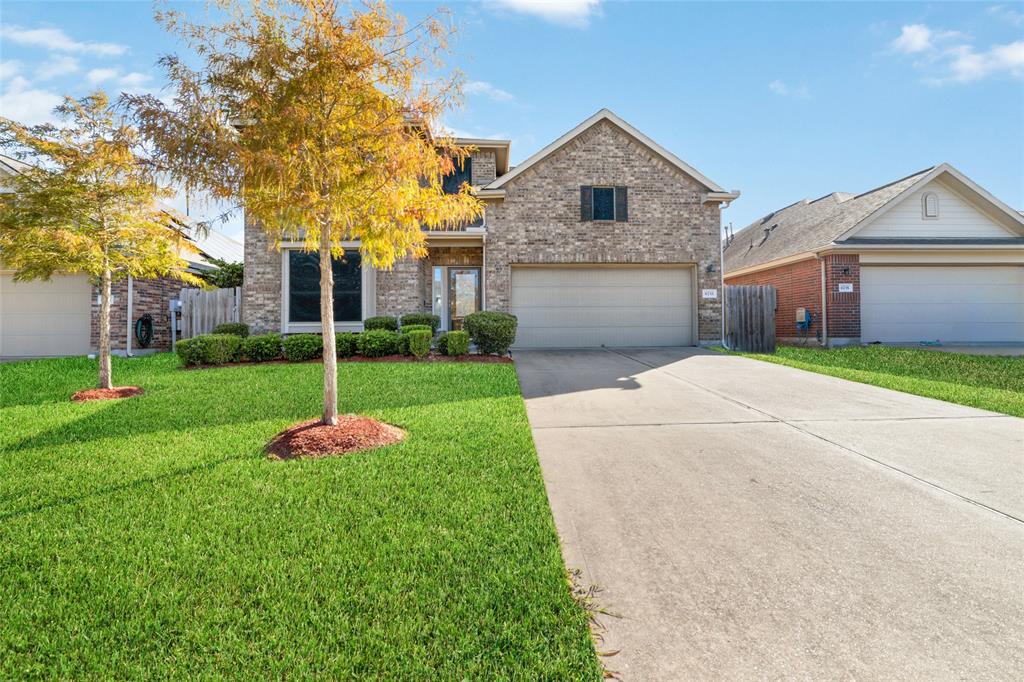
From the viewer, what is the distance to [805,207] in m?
17.9

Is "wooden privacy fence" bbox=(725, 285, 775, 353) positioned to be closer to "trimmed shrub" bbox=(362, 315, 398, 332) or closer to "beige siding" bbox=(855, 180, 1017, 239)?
"beige siding" bbox=(855, 180, 1017, 239)

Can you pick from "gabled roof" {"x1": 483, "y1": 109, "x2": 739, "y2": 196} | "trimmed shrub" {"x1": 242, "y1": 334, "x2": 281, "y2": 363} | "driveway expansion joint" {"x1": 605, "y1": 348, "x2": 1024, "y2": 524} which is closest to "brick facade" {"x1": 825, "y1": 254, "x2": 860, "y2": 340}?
"gabled roof" {"x1": 483, "y1": 109, "x2": 739, "y2": 196}

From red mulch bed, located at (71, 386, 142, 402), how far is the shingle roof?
1668 centimetres

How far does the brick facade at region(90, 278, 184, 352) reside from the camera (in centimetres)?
1185

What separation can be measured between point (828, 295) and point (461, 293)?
36.0 ft

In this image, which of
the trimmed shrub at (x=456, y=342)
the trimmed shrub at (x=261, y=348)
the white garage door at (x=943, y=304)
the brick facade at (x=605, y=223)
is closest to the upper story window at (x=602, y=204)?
the brick facade at (x=605, y=223)

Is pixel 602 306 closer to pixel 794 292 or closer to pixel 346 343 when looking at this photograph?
pixel 346 343

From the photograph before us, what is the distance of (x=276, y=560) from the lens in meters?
2.38

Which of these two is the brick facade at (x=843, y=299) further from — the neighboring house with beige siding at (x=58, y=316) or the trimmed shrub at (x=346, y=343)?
the neighboring house with beige siding at (x=58, y=316)

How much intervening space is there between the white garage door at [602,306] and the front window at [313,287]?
4.42 m

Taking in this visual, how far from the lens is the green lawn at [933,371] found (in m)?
6.21

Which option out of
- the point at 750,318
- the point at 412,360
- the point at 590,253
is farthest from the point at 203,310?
the point at 750,318

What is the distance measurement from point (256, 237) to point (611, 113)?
10.3 meters

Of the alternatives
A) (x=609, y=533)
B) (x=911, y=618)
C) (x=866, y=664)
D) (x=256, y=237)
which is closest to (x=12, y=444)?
(x=609, y=533)
